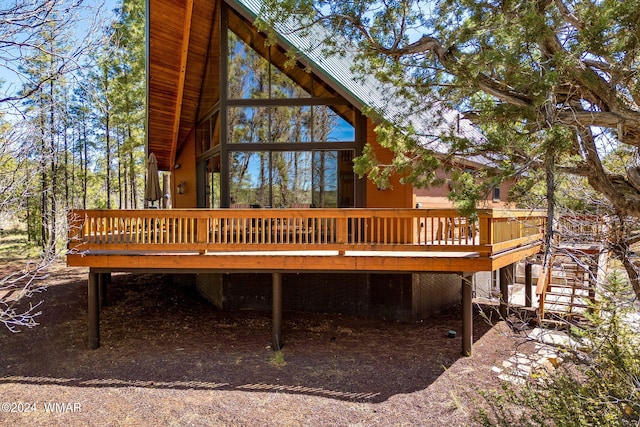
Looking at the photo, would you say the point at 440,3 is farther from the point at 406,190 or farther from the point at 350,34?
the point at 406,190

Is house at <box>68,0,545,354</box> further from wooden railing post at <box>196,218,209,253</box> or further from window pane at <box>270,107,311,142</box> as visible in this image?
wooden railing post at <box>196,218,209,253</box>

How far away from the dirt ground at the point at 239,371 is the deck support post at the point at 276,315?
211mm

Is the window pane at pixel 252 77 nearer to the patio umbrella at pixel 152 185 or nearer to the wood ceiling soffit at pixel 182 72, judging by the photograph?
the wood ceiling soffit at pixel 182 72

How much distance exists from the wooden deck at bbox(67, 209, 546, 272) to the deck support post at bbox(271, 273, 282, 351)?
431 mm

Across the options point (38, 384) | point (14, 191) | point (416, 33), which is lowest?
point (38, 384)

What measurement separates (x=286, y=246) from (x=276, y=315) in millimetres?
1496

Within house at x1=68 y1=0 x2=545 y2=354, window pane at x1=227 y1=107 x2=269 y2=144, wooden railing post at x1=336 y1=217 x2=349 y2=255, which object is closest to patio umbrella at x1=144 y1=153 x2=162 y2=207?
house at x1=68 y1=0 x2=545 y2=354

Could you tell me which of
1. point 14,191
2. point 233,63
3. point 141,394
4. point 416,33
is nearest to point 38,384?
point 141,394

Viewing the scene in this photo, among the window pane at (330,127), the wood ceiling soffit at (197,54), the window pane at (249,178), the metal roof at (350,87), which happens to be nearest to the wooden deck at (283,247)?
the metal roof at (350,87)

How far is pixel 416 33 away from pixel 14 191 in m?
6.04

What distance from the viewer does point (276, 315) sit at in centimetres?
726

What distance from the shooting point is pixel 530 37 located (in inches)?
180

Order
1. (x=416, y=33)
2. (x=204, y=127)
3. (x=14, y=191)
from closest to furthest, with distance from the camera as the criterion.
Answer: (x=14, y=191) < (x=416, y=33) < (x=204, y=127)

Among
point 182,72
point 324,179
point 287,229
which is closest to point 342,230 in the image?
point 287,229
